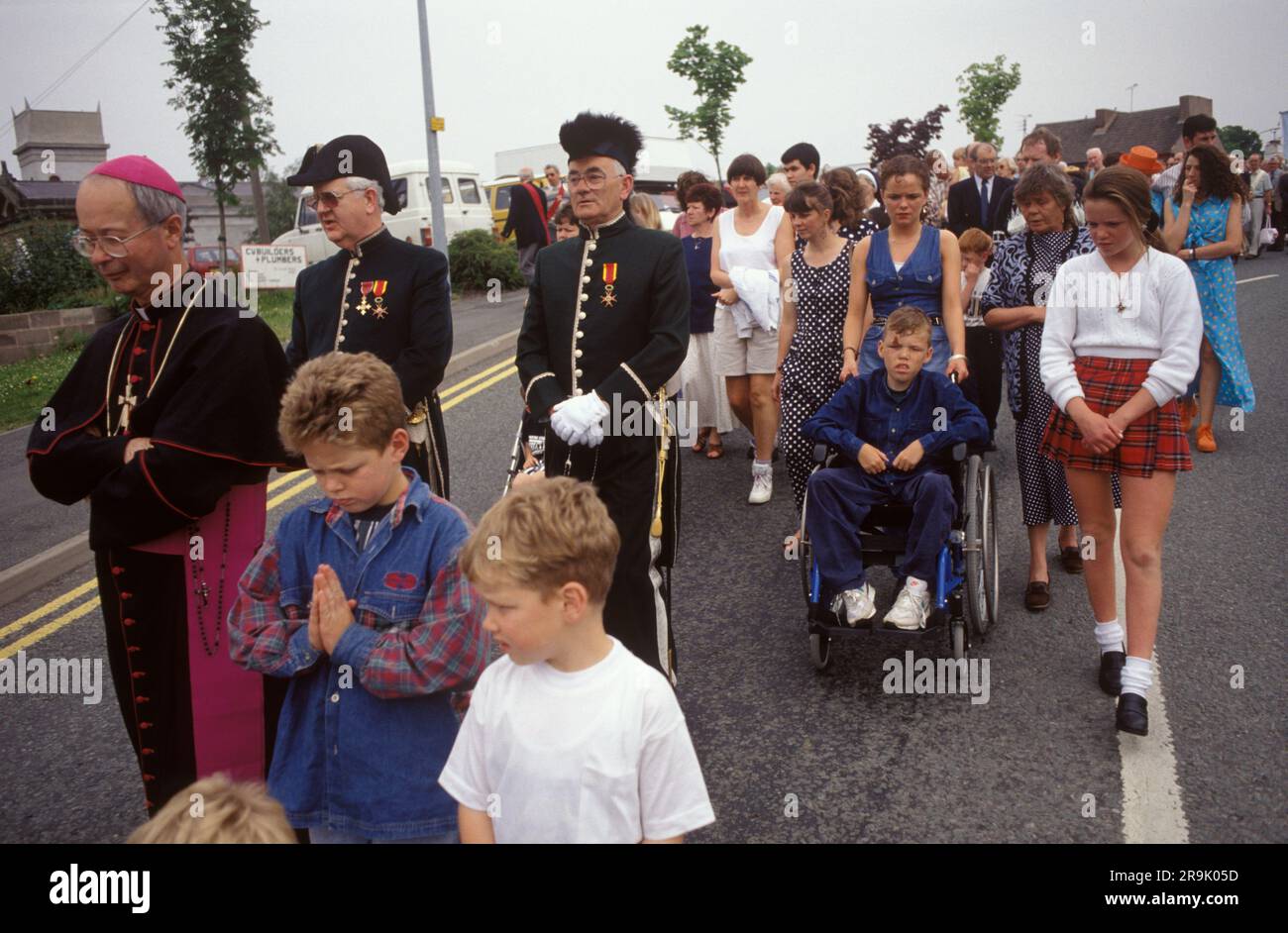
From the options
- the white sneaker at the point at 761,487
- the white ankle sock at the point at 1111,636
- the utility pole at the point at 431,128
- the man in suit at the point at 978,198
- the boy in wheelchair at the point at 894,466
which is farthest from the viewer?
the utility pole at the point at 431,128

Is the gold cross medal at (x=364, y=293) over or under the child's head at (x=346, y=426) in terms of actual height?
over

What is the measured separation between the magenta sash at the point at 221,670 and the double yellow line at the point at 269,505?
309 centimetres

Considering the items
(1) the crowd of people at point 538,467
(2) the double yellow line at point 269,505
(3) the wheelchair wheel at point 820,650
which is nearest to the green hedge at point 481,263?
(2) the double yellow line at point 269,505

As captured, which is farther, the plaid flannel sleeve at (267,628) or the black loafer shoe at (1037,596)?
the black loafer shoe at (1037,596)

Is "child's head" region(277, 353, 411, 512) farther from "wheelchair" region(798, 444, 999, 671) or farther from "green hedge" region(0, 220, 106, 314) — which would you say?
"green hedge" region(0, 220, 106, 314)

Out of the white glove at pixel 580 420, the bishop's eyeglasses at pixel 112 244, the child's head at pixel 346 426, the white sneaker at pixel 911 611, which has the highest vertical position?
the bishop's eyeglasses at pixel 112 244

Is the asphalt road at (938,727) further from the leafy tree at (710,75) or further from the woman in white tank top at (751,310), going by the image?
the leafy tree at (710,75)

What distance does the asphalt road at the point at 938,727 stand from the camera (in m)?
3.43

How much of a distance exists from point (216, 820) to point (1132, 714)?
10.6 ft

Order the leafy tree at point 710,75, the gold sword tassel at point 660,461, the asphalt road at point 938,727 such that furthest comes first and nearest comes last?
the leafy tree at point 710,75
the gold sword tassel at point 660,461
the asphalt road at point 938,727

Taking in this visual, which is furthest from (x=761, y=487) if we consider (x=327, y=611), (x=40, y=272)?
(x=40, y=272)

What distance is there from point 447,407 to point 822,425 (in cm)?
618

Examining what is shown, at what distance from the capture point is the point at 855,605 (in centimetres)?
441
